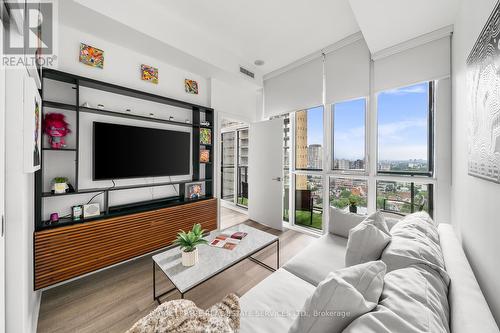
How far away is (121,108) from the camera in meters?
2.46

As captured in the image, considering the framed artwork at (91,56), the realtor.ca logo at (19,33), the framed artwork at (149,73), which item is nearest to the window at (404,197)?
the framed artwork at (149,73)

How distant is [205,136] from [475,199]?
117 inches

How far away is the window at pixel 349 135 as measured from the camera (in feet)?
9.33

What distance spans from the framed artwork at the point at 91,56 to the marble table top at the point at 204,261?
2.25 metres

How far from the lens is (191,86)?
313 cm

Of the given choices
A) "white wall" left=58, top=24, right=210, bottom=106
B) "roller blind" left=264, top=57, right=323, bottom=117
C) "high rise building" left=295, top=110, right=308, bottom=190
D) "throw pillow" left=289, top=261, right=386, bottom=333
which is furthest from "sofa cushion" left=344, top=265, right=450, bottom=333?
"white wall" left=58, top=24, right=210, bottom=106

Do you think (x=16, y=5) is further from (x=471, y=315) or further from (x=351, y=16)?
(x=351, y=16)

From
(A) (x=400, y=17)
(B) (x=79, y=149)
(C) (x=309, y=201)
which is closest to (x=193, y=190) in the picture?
(B) (x=79, y=149)

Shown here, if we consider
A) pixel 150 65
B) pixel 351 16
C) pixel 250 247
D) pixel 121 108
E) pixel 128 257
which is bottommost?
pixel 128 257

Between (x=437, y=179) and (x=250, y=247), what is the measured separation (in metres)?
2.24

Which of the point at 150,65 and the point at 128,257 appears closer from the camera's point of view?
the point at 128,257

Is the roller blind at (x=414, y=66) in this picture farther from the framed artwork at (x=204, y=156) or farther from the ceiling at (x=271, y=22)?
the framed artwork at (x=204, y=156)

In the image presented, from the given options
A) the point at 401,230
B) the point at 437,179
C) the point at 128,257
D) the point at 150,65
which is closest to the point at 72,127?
the point at 150,65

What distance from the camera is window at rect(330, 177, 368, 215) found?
2.80 m
